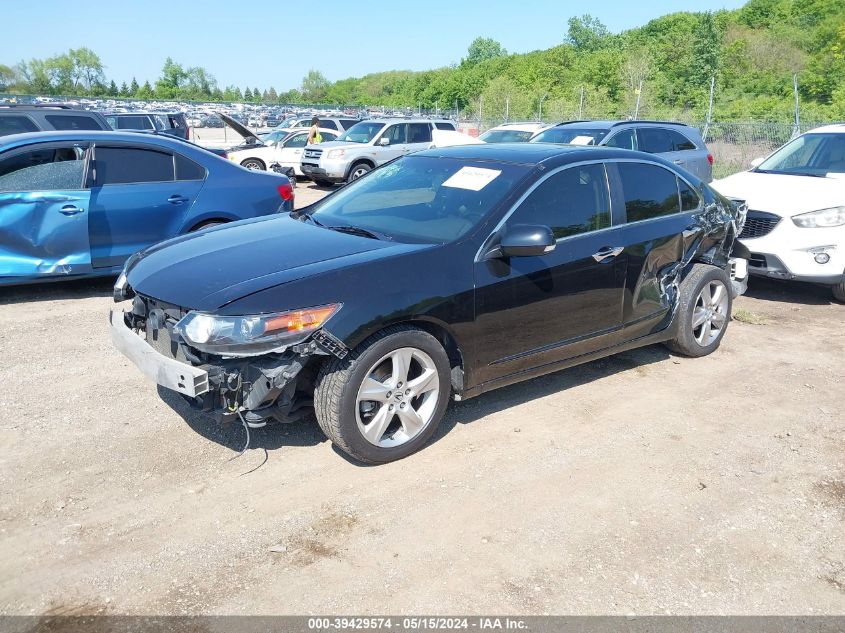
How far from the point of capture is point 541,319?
14.8 ft

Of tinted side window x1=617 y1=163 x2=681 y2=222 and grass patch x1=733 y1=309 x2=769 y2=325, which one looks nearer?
tinted side window x1=617 y1=163 x2=681 y2=222

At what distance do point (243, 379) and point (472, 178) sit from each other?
6.78 feet

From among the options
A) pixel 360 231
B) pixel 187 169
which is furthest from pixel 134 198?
pixel 360 231

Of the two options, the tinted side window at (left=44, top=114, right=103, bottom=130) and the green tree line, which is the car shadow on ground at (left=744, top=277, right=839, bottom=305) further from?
the green tree line

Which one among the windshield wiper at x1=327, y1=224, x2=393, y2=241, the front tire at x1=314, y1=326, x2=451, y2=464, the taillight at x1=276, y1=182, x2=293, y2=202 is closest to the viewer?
the front tire at x1=314, y1=326, x2=451, y2=464

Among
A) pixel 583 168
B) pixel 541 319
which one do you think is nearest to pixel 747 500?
pixel 541 319

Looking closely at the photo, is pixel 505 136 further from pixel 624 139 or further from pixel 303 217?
pixel 303 217

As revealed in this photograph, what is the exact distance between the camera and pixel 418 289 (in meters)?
3.95

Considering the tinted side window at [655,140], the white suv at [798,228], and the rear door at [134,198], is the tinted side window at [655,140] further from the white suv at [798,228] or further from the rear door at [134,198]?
the rear door at [134,198]

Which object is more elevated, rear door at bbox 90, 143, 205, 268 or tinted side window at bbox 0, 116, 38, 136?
tinted side window at bbox 0, 116, 38, 136

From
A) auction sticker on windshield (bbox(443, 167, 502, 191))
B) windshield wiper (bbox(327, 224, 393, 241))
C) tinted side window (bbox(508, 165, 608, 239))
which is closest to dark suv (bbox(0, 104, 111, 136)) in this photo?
windshield wiper (bbox(327, 224, 393, 241))

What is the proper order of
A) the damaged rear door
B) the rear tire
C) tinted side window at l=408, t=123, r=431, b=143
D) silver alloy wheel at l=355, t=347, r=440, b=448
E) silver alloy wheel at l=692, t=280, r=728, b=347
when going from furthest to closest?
the rear tire < tinted side window at l=408, t=123, r=431, b=143 < the damaged rear door < silver alloy wheel at l=692, t=280, r=728, b=347 < silver alloy wheel at l=355, t=347, r=440, b=448

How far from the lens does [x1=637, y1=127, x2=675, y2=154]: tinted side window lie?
482 inches

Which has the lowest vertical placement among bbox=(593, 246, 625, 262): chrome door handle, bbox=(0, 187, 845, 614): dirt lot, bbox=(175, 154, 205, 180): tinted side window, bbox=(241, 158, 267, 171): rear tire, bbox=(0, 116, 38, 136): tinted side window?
bbox=(0, 187, 845, 614): dirt lot
